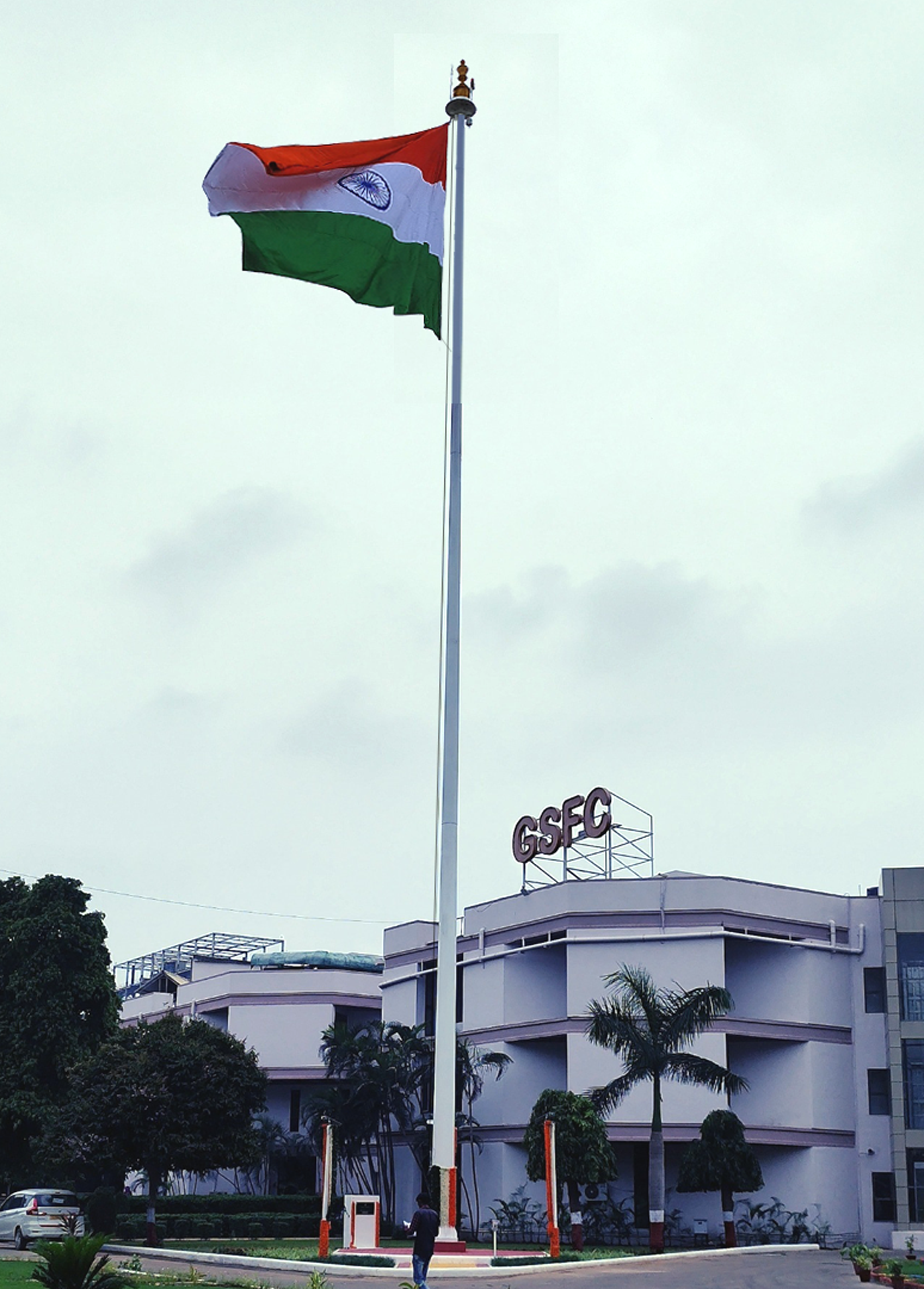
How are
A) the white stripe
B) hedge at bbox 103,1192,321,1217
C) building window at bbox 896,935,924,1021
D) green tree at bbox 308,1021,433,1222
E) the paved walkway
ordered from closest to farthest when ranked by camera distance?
the white stripe → the paved walkway → building window at bbox 896,935,924,1021 → hedge at bbox 103,1192,321,1217 → green tree at bbox 308,1021,433,1222

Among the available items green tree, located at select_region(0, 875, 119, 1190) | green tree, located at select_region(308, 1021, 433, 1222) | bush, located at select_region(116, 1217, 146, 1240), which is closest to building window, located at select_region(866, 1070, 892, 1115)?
green tree, located at select_region(308, 1021, 433, 1222)

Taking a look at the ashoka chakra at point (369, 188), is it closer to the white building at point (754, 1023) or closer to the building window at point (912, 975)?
the white building at point (754, 1023)

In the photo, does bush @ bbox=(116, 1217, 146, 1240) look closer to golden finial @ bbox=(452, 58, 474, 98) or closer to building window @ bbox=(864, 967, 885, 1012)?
building window @ bbox=(864, 967, 885, 1012)

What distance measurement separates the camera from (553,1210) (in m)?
36.1

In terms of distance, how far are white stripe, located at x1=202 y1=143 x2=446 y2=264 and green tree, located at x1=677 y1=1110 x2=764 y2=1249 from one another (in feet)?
102

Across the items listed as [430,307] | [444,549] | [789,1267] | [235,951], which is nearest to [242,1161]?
[789,1267]

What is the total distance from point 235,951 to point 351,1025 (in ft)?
58.0

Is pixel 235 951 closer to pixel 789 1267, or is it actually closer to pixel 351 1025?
pixel 351 1025

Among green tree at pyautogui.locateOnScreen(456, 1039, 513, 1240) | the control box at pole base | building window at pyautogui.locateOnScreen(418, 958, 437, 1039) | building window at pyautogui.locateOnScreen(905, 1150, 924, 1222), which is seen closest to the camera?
the control box at pole base

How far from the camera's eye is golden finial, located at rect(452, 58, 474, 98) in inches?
1217

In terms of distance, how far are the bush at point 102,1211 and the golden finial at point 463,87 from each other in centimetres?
3216

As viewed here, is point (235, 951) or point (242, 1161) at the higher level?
point (235, 951)

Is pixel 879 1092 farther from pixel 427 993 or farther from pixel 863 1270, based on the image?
pixel 863 1270

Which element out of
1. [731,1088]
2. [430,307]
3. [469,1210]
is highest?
[430,307]
